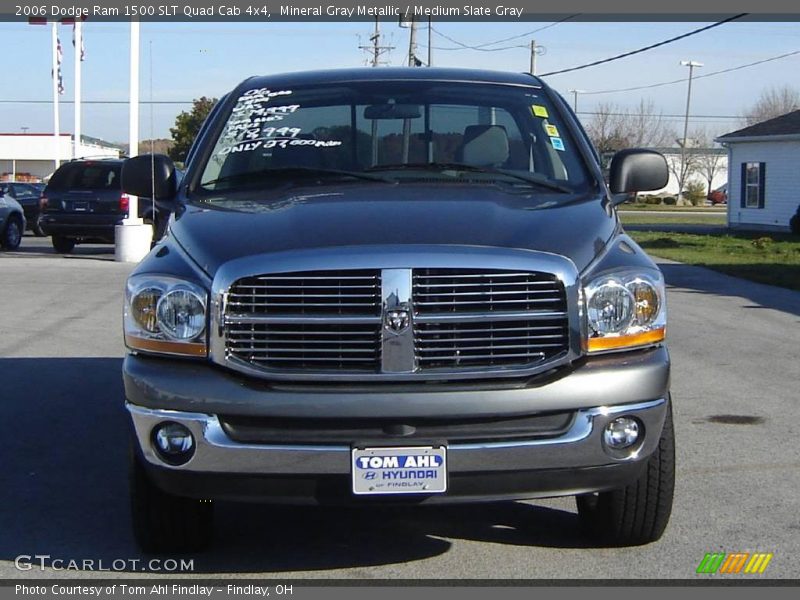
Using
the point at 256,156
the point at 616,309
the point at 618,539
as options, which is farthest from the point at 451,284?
the point at 256,156

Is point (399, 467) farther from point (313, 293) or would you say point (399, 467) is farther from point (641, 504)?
point (641, 504)

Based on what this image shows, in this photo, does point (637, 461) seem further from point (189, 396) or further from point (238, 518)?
point (238, 518)

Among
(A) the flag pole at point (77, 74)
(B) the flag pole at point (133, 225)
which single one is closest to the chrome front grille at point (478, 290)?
(B) the flag pole at point (133, 225)

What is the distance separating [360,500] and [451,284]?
80 cm

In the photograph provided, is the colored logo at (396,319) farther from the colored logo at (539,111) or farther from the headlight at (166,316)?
the colored logo at (539,111)

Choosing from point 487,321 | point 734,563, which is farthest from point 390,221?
point 734,563

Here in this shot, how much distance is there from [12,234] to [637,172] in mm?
20311

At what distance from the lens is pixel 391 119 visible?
5766 mm

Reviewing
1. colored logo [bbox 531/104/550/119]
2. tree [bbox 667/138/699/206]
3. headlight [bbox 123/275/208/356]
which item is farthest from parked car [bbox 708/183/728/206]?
headlight [bbox 123/275/208/356]

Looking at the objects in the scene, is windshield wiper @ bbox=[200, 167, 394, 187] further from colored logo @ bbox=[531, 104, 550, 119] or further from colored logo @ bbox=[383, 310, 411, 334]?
colored logo @ bbox=[383, 310, 411, 334]

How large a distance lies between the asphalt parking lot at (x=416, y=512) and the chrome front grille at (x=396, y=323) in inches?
13.4

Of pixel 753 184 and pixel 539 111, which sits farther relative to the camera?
pixel 753 184

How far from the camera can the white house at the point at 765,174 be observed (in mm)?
33625

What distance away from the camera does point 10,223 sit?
23.9m
